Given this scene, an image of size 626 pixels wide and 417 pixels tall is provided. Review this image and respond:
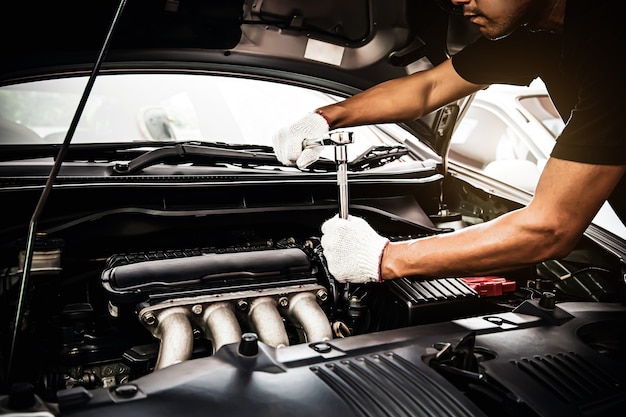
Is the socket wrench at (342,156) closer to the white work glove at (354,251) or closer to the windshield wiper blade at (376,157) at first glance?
the white work glove at (354,251)

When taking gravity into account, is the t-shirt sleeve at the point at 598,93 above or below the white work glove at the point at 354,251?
above

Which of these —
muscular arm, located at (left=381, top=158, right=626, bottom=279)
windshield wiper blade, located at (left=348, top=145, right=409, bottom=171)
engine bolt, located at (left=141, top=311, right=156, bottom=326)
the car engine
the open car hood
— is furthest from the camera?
windshield wiper blade, located at (left=348, top=145, right=409, bottom=171)

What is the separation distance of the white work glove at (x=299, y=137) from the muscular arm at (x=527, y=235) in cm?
43

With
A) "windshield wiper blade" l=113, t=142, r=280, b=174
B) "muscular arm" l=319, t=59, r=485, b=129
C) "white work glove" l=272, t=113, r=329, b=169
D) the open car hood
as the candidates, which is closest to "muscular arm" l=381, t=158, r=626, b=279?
"white work glove" l=272, t=113, r=329, b=169

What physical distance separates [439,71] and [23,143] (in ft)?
4.09

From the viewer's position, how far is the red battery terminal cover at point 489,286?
1472 millimetres

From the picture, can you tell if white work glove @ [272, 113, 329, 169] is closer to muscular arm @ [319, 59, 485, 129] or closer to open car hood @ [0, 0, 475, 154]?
muscular arm @ [319, 59, 485, 129]

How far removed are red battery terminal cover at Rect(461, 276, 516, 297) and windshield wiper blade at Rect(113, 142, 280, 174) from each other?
2.36 feet

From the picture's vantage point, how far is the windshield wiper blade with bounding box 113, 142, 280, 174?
152cm

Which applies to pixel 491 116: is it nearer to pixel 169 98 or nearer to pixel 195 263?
pixel 169 98

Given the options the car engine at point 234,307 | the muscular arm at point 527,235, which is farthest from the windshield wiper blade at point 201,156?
the muscular arm at point 527,235

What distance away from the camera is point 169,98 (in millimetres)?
1836

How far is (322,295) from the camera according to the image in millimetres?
1334

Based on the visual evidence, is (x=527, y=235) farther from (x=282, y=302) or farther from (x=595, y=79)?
(x=282, y=302)
